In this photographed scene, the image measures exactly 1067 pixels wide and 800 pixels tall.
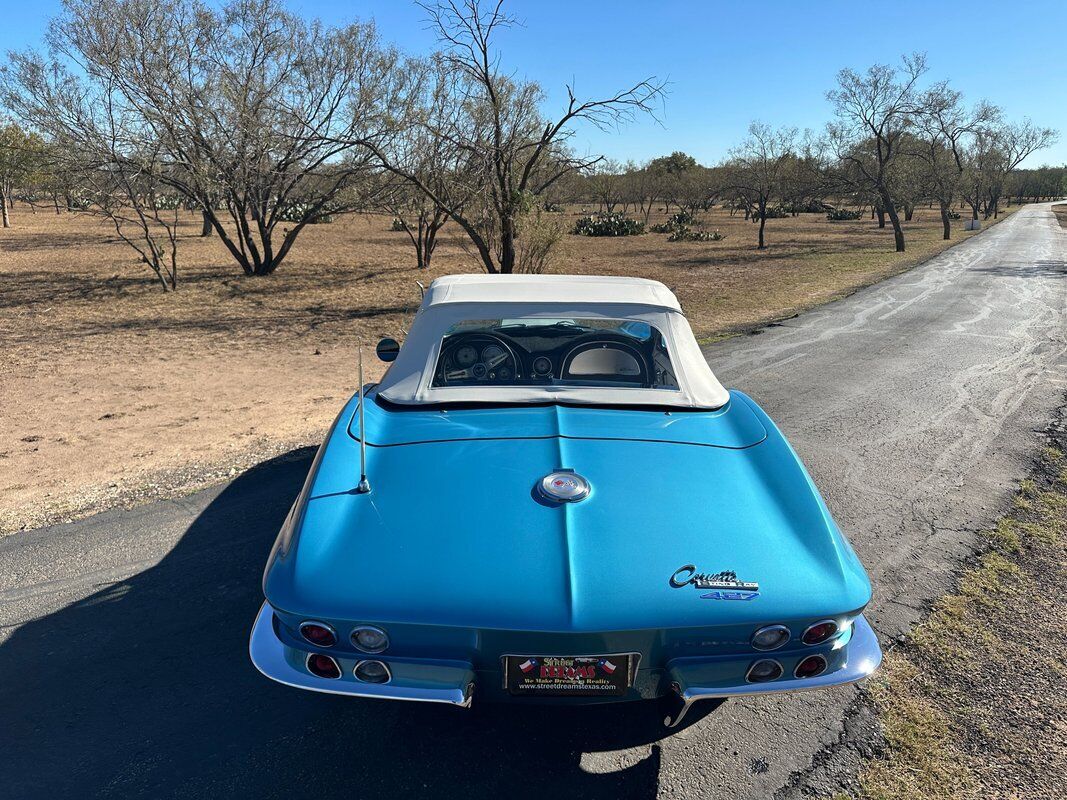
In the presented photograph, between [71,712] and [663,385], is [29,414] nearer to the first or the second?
[71,712]

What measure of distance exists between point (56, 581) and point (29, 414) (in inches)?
176

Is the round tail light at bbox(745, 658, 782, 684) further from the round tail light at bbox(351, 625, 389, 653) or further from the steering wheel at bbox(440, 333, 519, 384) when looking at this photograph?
the steering wheel at bbox(440, 333, 519, 384)

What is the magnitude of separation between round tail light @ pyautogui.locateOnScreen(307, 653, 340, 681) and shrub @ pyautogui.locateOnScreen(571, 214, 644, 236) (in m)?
35.9

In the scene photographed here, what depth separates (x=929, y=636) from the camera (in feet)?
10.2

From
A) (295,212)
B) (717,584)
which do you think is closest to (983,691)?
(717,584)

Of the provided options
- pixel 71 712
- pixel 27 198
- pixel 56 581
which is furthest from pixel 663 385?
pixel 27 198

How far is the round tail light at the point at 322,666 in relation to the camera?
81.4 inches

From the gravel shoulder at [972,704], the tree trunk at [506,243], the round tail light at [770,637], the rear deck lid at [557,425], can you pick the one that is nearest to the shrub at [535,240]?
the tree trunk at [506,243]

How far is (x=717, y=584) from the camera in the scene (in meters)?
2.03

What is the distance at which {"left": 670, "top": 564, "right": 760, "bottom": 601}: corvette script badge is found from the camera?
6.57ft

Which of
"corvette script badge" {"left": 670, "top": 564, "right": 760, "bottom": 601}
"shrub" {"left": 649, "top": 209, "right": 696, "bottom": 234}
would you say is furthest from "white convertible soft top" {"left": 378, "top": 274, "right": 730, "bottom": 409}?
"shrub" {"left": 649, "top": 209, "right": 696, "bottom": 234}

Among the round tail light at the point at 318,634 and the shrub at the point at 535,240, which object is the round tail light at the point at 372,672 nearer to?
the round tail light at the point at 318,634

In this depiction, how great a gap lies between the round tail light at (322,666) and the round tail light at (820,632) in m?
1.46

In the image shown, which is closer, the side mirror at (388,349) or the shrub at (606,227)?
the side mirror at (388,349)
